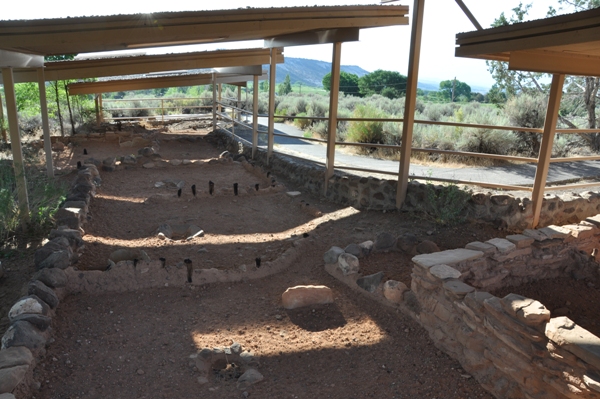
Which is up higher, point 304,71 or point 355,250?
point 304,71

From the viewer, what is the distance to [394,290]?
4512 mm

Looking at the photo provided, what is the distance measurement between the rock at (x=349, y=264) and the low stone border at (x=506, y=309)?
0.04 feet

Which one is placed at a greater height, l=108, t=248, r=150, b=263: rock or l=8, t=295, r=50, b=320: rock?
l=8, t=295, r=50, b=320: rock

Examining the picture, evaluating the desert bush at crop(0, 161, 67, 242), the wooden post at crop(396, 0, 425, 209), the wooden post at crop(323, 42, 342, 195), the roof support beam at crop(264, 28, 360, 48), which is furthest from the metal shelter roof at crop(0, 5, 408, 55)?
the desert bush at crop(0, 161, 67, 242)

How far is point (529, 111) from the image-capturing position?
14.1m

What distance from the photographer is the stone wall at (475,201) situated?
609 centimetres

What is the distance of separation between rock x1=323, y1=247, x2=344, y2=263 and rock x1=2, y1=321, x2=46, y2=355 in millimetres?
2986

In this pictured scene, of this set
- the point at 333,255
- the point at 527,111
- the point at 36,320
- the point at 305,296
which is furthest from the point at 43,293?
the point at 527,111

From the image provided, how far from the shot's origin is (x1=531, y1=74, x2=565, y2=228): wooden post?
558 centimetres

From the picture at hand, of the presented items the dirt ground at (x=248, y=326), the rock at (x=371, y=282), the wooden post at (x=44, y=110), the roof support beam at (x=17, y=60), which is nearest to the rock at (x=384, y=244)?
the dirt ground at (x=248, y=326)

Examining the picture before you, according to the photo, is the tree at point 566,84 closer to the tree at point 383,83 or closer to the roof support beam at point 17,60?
the roof support beam at point 17,60

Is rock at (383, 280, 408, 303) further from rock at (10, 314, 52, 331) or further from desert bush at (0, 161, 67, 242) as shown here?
desert bush at (0, 161, 67, 242)

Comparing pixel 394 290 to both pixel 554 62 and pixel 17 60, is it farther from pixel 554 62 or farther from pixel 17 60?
pixel 17 60

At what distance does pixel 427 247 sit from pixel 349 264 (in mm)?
944
